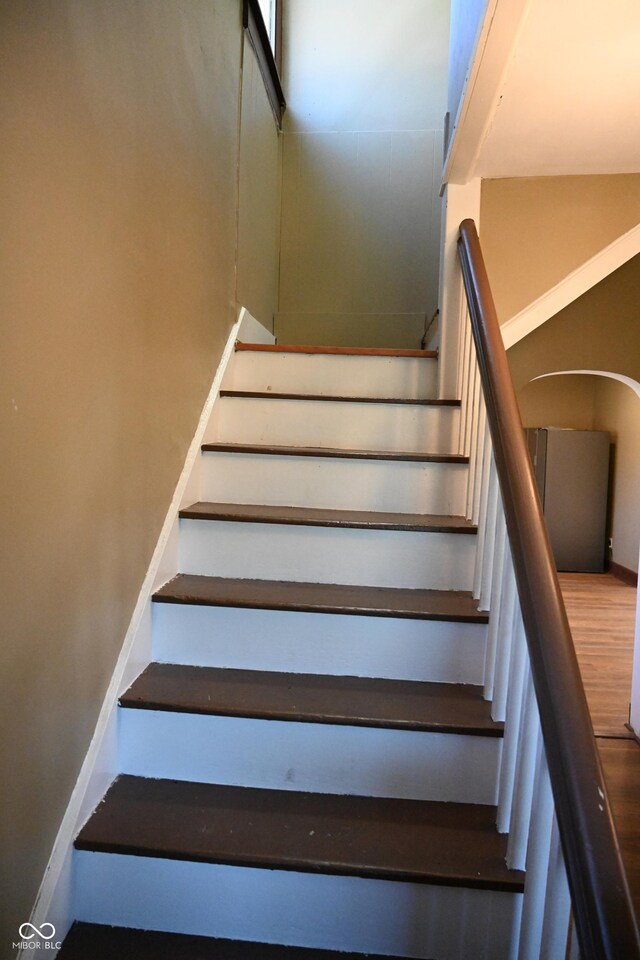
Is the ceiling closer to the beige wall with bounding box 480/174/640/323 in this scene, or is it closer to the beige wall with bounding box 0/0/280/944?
the beige wall with bounding box 480/174/640/323

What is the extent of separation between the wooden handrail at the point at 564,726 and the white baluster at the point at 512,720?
0.52ft

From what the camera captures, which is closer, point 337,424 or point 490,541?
point 490,541

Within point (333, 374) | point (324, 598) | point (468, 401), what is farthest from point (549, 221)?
point (324, 598)

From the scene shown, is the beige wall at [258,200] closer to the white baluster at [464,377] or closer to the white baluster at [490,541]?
the white baluster at [464,377]

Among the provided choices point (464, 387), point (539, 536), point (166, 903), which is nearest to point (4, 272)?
point (539, 536)

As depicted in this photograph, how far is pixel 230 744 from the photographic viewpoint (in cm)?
138

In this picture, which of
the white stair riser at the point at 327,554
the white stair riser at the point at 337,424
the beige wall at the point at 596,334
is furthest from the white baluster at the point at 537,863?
the beige wall at the point at 596,334

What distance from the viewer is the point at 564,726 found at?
821 millimetres

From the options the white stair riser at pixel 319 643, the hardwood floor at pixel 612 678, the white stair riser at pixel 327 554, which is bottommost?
the hardwood floor at pixel 612 678

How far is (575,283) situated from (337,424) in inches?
46.4

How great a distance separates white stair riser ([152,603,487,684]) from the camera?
154cm

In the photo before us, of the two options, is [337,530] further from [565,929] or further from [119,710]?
[565,929]

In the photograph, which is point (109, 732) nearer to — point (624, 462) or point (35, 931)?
point (35, 931)

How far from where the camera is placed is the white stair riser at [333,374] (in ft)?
8.00
